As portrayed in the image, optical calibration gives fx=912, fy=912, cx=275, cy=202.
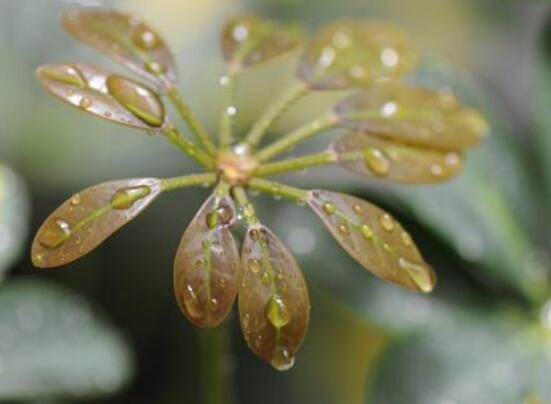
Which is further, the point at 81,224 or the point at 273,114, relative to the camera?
the point at 273,114

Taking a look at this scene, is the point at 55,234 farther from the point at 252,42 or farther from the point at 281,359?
the point at 252,42

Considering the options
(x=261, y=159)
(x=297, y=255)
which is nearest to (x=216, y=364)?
(x=297, y=255)

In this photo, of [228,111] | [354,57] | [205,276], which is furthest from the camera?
[354,57]

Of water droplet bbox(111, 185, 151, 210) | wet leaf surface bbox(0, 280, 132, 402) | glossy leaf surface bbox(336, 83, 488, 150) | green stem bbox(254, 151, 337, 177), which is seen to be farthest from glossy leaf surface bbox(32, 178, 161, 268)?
wet leaf surface bbox(0, 280, 132, 402)

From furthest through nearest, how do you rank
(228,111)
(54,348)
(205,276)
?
(54,348) < (228,111) < (205,276)

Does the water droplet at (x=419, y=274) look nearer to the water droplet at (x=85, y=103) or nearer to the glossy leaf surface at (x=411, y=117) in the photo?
the glossy leaf surface at (x=411, y=117)

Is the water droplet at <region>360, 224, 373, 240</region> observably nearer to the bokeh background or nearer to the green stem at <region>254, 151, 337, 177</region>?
the green stem at <region>254, 151, 337, 177</region>

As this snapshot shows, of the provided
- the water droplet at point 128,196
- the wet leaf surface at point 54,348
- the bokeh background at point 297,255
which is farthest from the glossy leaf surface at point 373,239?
the wet leaf surface at point 54,348

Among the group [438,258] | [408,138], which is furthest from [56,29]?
[408,138]

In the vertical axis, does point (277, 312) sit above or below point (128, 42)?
below
